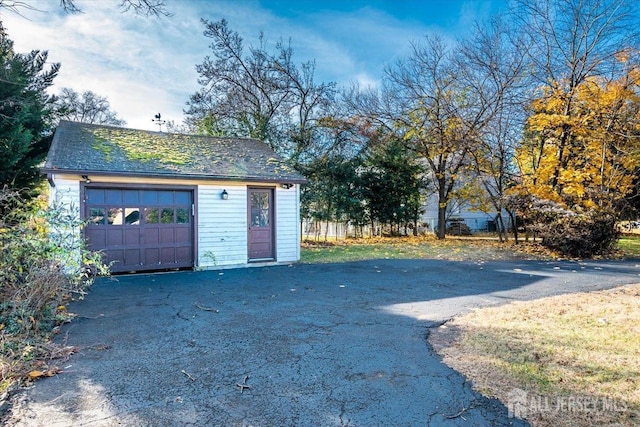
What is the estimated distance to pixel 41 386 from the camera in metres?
3.17

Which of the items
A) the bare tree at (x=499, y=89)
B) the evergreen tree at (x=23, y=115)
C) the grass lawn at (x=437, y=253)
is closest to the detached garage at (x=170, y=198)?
the evergreen tree at (x=23, y=115)

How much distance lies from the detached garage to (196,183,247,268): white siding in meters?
0.03

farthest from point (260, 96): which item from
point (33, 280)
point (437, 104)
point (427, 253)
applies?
point (33, 280)

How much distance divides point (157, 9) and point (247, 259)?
656 centimetres

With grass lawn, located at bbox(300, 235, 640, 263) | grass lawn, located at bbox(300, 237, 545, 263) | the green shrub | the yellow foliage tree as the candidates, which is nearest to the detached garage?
grass lawn, located at bbox(300, 237, 545, 263)

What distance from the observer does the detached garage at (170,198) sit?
8.69m

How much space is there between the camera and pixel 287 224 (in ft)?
36.1

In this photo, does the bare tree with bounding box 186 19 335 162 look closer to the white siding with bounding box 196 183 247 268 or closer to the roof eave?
the roof eave

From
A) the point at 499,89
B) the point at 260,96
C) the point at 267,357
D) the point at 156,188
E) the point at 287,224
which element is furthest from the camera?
the point at 260,96

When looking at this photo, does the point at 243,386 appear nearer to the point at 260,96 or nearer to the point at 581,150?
the point at 581,150

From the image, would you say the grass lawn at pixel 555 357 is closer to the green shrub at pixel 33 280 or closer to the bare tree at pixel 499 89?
the green shrub at pixel 33 280

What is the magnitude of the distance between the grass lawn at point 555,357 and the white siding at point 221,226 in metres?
6.70

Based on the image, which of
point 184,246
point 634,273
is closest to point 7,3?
point 184,246

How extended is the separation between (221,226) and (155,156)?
258 cm
